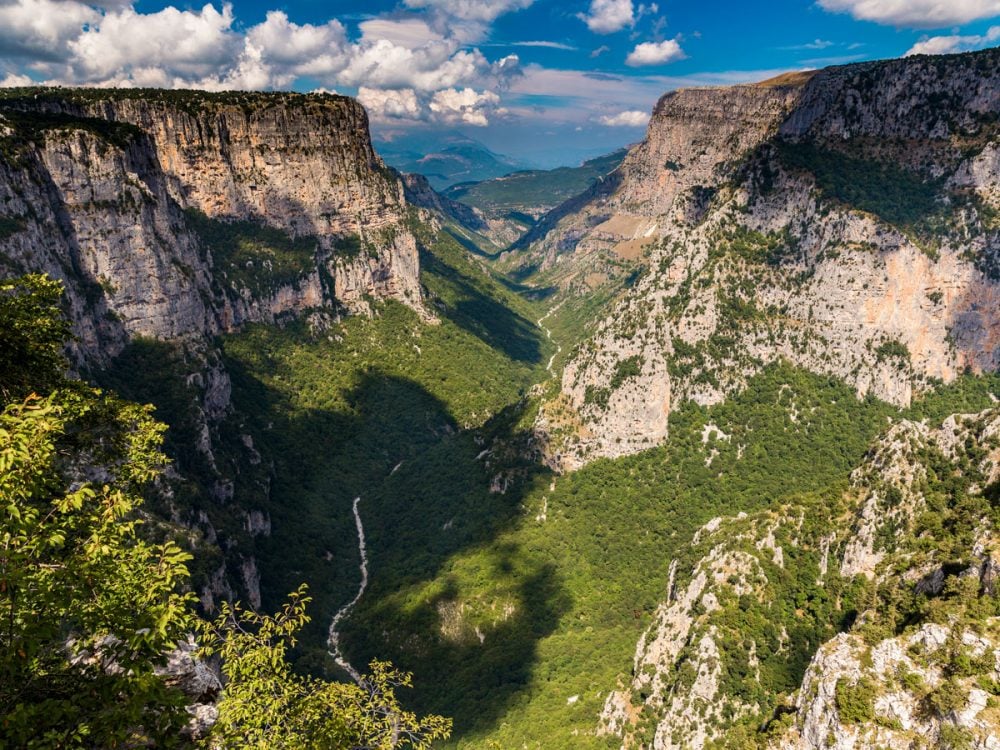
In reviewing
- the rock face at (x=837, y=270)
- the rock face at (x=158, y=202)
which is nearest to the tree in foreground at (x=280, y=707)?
the rock face at (x=158, y=202)

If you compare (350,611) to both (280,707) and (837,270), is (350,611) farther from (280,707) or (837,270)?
(837,270)

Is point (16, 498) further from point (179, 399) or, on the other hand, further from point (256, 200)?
point (256, 200)

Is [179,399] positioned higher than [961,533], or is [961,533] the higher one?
[961,533]

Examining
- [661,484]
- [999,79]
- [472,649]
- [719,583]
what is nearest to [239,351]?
[472,649]

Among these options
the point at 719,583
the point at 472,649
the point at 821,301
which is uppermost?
the point at 821,301

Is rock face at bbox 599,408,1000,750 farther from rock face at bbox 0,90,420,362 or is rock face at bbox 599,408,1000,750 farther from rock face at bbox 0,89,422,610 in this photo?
rock face at bbox 0,90,420,362

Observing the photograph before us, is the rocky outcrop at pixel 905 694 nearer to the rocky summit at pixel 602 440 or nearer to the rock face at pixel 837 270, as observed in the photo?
the rocky summit at pixel 602 440
